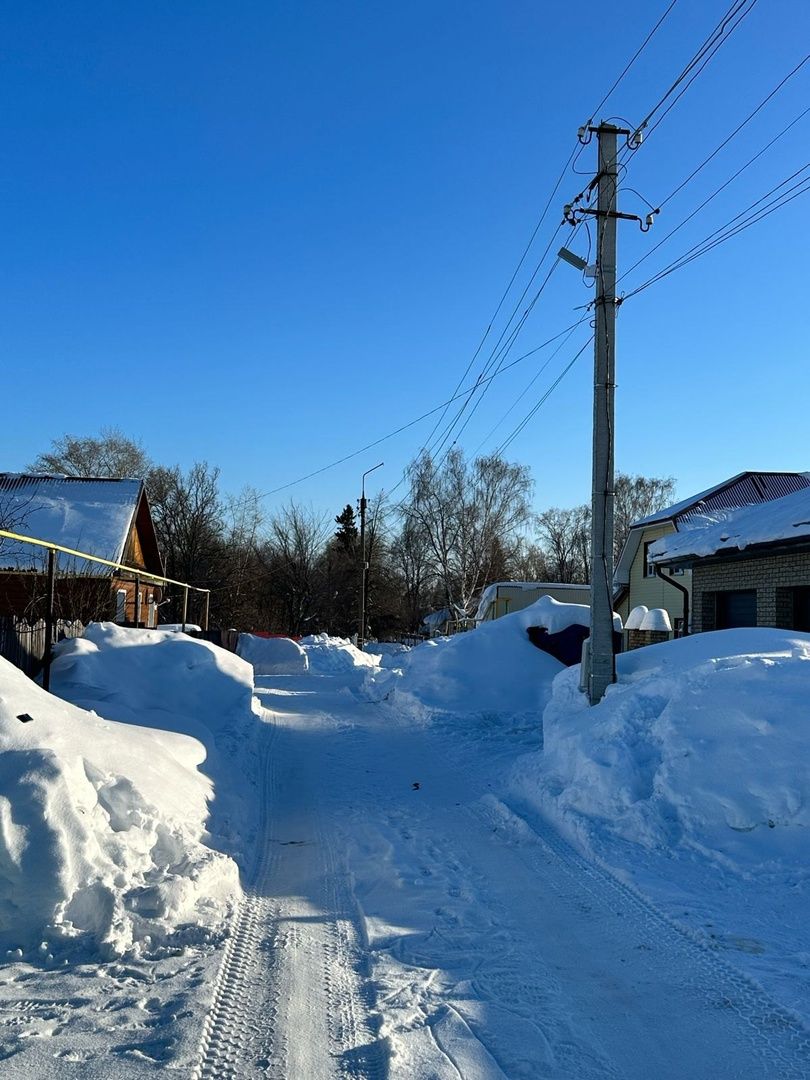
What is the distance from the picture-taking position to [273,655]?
97.7 ft

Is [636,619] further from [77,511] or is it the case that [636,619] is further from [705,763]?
[77,511]

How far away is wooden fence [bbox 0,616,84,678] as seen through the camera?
334 inches

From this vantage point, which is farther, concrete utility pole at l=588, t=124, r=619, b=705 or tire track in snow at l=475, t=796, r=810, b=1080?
concrete utility pole at l=588, t=124, r=619, b=705

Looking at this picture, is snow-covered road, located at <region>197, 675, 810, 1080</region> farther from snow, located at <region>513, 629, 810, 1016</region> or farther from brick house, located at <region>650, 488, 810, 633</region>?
brick house, located at <region>650, 488, 810, 633</region>

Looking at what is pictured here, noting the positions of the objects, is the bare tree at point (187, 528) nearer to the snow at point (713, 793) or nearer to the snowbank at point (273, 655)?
the snowbank at point (273, 655)

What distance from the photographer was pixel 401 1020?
3836 millimetres

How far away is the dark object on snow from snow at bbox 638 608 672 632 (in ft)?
13.0

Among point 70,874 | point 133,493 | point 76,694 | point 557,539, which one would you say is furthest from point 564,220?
point 557,539

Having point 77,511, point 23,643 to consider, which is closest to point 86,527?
point 77,511

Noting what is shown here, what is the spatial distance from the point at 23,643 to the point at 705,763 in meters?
6.82

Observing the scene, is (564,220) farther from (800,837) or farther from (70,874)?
(70,874)

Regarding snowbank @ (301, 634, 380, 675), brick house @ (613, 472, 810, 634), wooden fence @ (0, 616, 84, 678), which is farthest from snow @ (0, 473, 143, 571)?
brick house @ (613, 472, 810, 634)

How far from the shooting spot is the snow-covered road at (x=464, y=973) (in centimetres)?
353

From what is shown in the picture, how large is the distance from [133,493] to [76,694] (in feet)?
66.4
